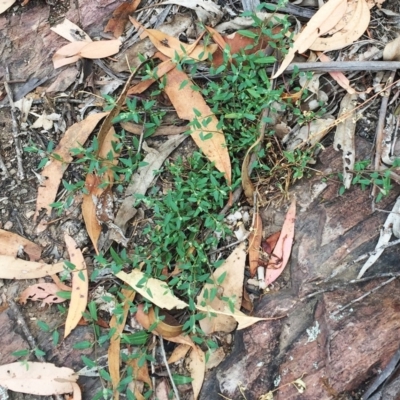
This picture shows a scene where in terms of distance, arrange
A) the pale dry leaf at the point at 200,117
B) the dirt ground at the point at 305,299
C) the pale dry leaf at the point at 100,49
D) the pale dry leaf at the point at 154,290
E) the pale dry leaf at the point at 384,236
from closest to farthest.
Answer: the dirt ground at the point at 305,299 < the pale dry leaf at the point at 384,236 < the pale dry leaf at the point at 154,290 < the pale dry leaf at the point at 200,117 < the pale dry leaf at the point at 100,49

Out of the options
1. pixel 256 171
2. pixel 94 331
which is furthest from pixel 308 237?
pixel 94 331

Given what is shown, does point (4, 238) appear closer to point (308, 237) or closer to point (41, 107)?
point (41, 107)

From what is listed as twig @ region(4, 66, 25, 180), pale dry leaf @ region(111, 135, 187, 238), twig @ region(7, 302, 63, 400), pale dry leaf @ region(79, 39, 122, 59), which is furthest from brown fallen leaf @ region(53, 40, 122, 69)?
twig @ region(7, 302, 63, 400)

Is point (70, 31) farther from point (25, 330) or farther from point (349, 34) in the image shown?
point (25, 330)

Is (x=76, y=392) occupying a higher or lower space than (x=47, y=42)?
lower

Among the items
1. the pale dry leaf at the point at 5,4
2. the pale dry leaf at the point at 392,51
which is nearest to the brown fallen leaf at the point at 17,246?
the pale dry leaf at the point at 5,4

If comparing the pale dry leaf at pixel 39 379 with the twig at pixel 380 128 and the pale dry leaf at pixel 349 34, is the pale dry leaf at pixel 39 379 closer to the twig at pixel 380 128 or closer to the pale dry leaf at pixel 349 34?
the twig at pixel 380 128

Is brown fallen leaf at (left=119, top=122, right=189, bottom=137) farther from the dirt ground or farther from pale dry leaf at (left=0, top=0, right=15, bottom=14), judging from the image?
pale dry leaf at (left=0, top=0, right=15, bottom=14)
